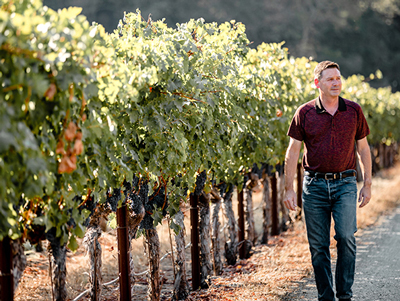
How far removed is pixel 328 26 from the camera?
45062mm

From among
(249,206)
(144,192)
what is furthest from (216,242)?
(144,192)

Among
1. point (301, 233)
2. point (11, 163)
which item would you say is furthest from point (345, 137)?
point (301, 233)

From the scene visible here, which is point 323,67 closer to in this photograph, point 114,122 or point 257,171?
point 114,122

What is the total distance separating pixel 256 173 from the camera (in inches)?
289

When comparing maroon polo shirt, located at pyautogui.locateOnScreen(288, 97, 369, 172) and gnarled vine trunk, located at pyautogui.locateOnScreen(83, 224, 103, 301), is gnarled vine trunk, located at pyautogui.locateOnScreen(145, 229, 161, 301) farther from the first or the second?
maroon polo shirt, located at pyautogui.locateOnScreen(288, 97, 369, 172)

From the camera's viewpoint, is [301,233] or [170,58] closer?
[170,58]

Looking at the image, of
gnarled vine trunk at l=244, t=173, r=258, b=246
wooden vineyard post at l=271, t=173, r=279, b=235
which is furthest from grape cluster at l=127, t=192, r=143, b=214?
wooden vineyard post at l=271, t=173, r=279, b=235

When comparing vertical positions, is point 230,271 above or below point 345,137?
Result: below

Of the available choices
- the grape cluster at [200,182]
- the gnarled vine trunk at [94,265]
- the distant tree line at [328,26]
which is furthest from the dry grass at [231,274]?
the distant tree line at [328,26]

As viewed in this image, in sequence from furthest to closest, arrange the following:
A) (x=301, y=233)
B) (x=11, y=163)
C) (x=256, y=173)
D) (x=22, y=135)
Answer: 1. (x=301, y=233)
2. (x=256, y=173)
3. (x=11, y=163)
4. (x=22, y=135)

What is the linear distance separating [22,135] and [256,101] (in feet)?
13.8

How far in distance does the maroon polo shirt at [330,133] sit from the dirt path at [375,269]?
1.51 meters

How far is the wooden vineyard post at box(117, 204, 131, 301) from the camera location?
14.2 ft

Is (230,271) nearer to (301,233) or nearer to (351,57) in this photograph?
(301,233)
